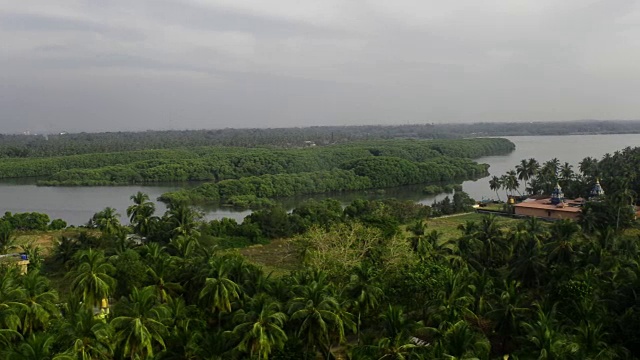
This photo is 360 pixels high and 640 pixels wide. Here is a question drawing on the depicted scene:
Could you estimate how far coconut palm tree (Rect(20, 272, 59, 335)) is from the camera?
16531mm

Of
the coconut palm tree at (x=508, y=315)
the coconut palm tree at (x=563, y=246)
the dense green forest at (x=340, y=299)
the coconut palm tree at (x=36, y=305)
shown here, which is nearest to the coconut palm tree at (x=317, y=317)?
the dense green forest at (x=340, y=299)

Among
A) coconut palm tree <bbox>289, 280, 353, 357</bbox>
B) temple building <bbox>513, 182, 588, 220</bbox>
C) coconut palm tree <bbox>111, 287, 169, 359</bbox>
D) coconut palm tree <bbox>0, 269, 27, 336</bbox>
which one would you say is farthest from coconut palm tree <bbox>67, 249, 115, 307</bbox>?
temple building <bbox>513, 182, 588, 220</bbox>

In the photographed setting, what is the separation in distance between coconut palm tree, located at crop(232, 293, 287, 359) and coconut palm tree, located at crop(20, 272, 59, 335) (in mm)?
6431

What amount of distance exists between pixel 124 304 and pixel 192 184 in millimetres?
65965

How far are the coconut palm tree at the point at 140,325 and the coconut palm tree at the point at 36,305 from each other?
9.51 ft

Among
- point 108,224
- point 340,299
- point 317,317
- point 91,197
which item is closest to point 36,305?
point 317,317

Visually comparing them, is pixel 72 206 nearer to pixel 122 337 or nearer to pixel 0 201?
pixel 0 201

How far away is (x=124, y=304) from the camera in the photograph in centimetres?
1574

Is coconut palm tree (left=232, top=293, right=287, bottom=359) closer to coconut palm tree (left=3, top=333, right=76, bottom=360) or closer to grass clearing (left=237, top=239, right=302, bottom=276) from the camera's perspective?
coconut palm tree (left=3, top=333, right=76, bottom=360)

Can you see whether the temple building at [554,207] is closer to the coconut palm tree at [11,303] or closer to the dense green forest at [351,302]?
the dense green forest at [351,302]

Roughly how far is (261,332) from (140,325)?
325 cm

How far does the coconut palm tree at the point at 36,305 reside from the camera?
16.5 metres

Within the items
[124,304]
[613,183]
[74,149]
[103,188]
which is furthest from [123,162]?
[124,304]

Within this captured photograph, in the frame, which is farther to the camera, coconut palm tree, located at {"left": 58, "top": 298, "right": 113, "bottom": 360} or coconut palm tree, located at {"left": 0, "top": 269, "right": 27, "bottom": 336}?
coconut palm tree, located at {"left": 0, "top": 269, "right": 27, "bottom": 336}
